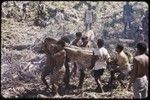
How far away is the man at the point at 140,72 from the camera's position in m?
10.5

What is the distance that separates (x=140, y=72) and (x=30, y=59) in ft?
25.8

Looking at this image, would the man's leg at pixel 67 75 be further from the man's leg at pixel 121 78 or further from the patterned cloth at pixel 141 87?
the patterned cloth at pixel 141 87

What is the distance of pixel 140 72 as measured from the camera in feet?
34.7

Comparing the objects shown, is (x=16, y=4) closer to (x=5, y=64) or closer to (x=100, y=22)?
(x=100, y=22)

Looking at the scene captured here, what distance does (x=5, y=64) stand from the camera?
16.8m

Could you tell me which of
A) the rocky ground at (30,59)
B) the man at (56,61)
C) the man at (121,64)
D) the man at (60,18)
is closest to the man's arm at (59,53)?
the man at (56,61)

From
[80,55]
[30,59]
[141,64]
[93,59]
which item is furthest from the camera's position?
[30,59]

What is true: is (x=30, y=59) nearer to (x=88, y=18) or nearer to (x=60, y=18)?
(x=88, y=18)

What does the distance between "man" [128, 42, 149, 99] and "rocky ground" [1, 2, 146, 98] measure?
175cm

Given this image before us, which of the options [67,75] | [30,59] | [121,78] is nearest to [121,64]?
[121,78]

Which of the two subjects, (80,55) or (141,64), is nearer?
(141,64)

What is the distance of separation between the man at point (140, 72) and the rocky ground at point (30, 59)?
1.75 metres

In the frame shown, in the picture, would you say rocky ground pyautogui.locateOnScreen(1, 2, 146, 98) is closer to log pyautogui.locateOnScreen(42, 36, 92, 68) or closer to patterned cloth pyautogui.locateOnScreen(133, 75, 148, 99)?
log pyautogui.locateOnScreen(42, 36, 92, 68)

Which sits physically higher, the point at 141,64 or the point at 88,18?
the point at 88,18
